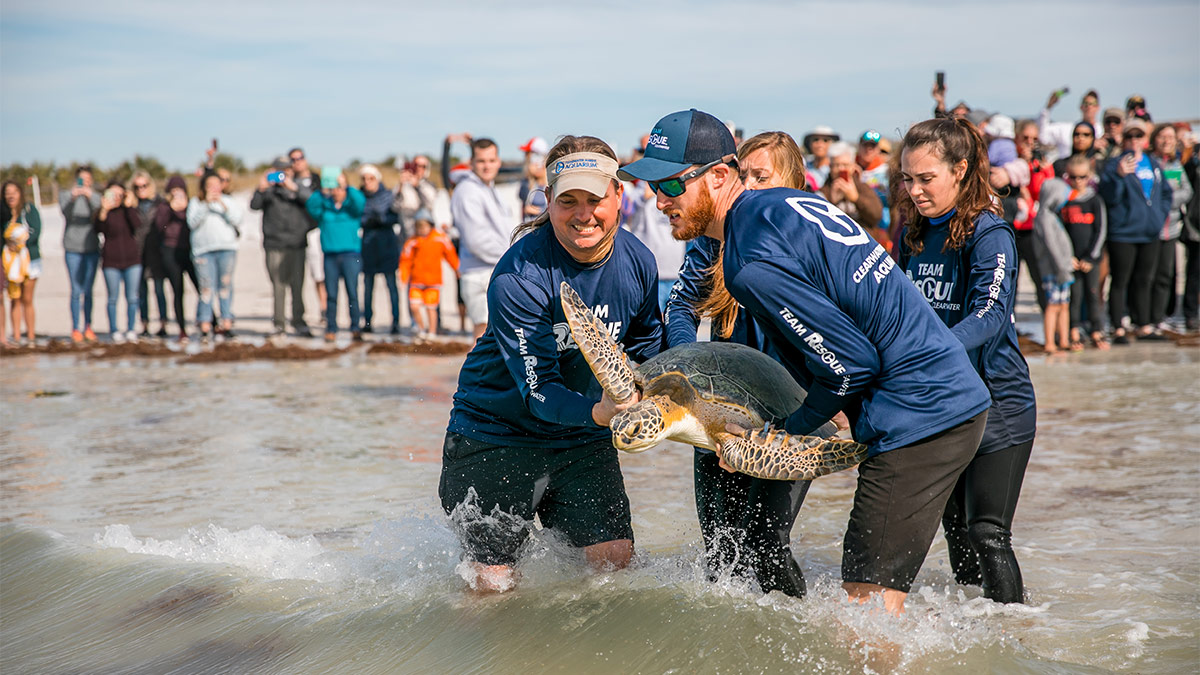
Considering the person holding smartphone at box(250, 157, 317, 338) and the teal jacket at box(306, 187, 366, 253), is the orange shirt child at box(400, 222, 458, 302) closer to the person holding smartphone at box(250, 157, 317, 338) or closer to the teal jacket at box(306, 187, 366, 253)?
the teal jacket at box(306, 187, 366, 253)

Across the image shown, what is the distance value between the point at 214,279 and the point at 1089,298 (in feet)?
33.4

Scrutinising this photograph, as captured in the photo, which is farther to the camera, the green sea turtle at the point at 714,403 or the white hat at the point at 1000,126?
the white hat at the point at 1000,126

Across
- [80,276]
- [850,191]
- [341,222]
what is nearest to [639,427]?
[850,191]

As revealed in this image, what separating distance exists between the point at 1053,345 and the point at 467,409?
26.9ft

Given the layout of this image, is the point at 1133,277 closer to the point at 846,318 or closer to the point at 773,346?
the point at 773,346

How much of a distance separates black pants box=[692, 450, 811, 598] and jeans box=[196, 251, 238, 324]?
10333 mm

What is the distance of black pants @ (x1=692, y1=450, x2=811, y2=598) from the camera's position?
359 cm

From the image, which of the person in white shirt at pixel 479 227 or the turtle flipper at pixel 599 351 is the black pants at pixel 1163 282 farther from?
the turtle flipper at pixel 599 351

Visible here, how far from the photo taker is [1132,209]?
10.6 metres

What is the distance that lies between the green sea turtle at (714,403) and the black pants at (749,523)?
1.26 ft

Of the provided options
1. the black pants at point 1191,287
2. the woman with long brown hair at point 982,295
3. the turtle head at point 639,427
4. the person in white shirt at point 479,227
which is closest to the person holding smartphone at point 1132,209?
the black pants at point 1191,287

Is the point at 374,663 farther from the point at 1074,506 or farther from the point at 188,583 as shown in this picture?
the point at 1074,506

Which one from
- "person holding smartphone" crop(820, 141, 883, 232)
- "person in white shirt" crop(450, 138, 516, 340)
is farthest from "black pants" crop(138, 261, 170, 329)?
"person holding smartphone" crop(820, 141, 883, 232)

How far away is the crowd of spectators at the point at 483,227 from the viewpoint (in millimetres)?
9398
